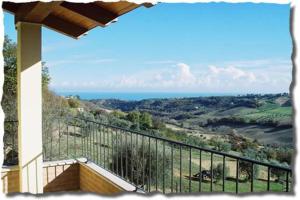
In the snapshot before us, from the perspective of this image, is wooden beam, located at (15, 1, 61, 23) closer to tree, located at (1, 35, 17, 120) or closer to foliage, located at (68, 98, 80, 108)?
tree, located at (1, 35, 17, 120)

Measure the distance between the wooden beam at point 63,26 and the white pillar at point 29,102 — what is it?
193 mm

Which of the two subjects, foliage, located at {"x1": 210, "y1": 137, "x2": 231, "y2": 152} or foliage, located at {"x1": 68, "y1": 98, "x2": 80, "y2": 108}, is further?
foliage, located at {"x1": 68, "y1": 98, "x2": 80, "y2": 108}

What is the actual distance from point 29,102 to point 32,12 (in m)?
1.13

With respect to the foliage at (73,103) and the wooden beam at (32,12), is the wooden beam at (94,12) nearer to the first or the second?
the wooden beam at (32,12)

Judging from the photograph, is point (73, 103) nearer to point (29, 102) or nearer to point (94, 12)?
point (29, 102)

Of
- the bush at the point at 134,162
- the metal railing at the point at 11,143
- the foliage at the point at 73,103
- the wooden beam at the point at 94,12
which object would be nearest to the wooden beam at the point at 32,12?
the wooden beam at the point at 94,12

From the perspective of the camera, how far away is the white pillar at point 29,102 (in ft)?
13.6

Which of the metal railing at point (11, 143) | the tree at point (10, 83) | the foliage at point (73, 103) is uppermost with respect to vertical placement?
the tree at point (10, 83)

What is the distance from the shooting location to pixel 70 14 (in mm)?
3914

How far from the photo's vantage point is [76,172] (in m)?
5.41

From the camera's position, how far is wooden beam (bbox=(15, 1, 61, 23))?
3.24 m

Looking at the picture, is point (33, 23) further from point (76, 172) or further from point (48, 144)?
point (48, 144)

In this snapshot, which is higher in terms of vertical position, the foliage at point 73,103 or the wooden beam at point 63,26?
the wooden beam at point 63,26

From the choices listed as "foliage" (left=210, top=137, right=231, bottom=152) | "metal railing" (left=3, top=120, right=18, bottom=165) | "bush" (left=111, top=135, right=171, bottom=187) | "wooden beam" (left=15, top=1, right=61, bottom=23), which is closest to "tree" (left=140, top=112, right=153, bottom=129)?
"bush" (left=111, top=135, right=171, bottom=187)
